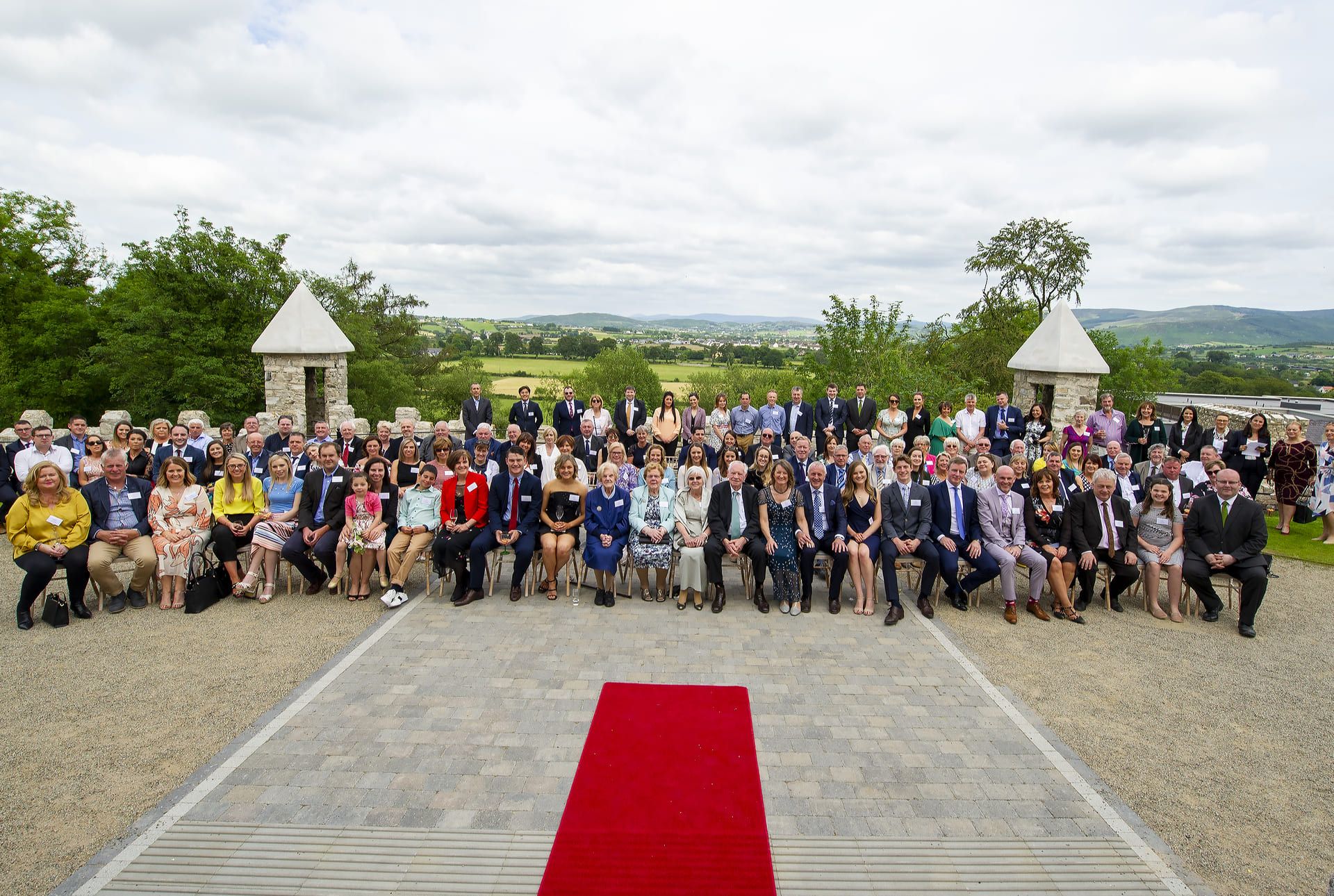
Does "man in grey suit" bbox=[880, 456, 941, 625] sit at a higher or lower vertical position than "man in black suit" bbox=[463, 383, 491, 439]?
lower

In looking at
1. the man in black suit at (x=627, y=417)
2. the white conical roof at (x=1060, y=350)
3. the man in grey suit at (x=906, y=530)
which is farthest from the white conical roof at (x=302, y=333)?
the white conical roof at (x=1060, y=350)

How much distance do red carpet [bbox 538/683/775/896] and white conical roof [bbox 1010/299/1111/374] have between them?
10.1 metres

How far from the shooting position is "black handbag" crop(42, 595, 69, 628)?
20.8 feet

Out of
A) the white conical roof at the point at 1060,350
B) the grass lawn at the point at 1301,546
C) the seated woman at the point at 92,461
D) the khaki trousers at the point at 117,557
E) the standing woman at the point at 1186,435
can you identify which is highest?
the white conical roof at the point at 1060,350

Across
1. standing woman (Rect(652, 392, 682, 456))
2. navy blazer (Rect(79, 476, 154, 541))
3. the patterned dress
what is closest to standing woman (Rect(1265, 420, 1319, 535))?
standing woman (Rect(652, 392, 682, 456))

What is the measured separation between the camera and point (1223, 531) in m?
7.12

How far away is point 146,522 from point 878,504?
7.35 meters

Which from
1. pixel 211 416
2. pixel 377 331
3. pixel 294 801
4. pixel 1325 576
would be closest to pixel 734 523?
pixel 294 801

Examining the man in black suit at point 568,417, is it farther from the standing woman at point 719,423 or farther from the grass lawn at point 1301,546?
the grass lawn at point 1301,546

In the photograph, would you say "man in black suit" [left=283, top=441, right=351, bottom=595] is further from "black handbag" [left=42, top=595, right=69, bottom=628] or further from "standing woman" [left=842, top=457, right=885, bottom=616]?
"standing woman" [left=842, top=457, right=885, bottom=616]

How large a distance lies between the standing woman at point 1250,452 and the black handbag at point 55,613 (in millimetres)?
13958

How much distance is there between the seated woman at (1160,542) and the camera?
714cm

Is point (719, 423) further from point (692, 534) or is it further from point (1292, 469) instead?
point (1292, 469)

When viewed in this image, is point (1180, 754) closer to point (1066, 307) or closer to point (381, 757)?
point (381, 757)
